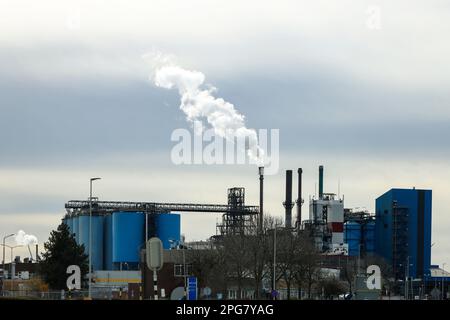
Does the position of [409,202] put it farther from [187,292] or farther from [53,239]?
[187,292]

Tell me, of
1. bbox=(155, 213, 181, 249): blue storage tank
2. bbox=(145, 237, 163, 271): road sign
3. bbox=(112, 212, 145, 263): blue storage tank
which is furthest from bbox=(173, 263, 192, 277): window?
bbox=(145, 237, 163, 271): road sign

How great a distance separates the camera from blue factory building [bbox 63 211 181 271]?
618ft

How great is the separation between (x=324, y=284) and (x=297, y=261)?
719 inches

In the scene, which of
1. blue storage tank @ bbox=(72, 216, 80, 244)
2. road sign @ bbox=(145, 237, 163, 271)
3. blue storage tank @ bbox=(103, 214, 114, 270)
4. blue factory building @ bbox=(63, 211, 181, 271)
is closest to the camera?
road sign @ bbox=(145, 237, 163, 271)

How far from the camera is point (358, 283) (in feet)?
228

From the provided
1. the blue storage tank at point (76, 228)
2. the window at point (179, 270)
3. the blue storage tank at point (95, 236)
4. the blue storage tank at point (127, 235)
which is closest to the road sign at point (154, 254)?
the window at point (179, 270)

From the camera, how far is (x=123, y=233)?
189 meters

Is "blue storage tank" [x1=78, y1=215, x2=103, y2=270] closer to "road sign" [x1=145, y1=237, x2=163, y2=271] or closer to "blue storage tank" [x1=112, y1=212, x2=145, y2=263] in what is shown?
"blue storage tank" [x1=112, y1=212, x2=145, y2=263]

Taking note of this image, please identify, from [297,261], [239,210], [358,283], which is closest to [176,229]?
[239,210]

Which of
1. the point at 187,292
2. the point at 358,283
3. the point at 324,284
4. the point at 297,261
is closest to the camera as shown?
the point at 187,292

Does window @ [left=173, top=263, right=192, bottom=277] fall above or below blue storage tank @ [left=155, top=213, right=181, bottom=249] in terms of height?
below

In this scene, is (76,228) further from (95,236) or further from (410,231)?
(410,231)

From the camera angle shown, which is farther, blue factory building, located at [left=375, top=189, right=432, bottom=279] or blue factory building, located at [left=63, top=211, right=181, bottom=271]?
blue factory building, located at [left=375, top=189, right=432, bottom=279]
